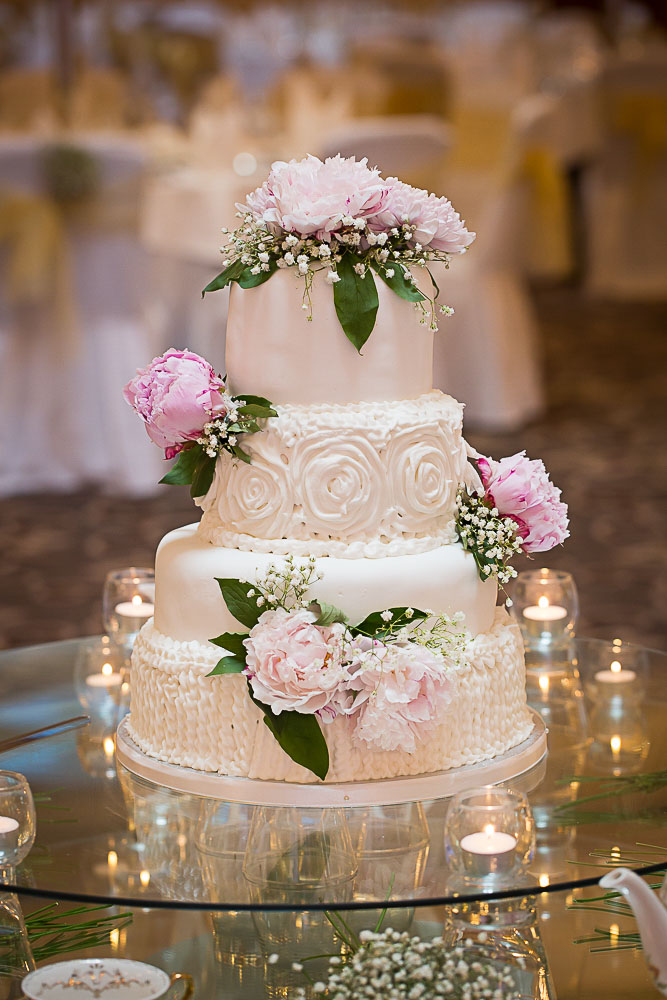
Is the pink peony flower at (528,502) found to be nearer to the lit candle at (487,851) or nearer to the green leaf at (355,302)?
the green leaf at (355,302)

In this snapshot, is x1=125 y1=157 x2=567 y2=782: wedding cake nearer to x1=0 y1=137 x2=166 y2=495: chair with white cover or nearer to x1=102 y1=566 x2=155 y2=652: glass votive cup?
x1=102 y1=566 x2=155 y2=652: glass votive cup

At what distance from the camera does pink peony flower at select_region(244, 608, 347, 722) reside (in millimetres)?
2264

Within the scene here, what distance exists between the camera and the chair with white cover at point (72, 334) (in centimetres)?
675

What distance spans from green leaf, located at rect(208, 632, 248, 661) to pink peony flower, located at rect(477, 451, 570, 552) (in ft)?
1.64

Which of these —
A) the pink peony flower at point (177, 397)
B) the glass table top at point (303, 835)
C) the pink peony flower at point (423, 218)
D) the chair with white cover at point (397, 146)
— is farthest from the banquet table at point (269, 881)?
the chair with white cover at point (397, 146)

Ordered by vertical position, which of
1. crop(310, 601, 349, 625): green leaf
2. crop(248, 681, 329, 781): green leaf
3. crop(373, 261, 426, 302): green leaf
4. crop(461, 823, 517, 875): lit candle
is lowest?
crop(461, 823, 517, 875): lit candle

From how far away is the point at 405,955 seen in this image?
221 centimetres

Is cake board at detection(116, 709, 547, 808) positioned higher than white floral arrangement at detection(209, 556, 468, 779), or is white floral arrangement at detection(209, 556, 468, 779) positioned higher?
white floral arrangement at detection(209, 556, 468, 779)

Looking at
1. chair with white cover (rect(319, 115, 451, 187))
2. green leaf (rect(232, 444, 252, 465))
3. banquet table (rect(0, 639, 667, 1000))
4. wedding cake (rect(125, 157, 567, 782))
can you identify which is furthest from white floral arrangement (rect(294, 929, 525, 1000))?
chair with white cover (rect(319, 115, 451, 187))

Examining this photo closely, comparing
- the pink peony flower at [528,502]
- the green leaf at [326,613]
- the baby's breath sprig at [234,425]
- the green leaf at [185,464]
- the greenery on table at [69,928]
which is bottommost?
the greenery on table at [69,928]

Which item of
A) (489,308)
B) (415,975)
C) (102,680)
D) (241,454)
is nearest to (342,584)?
(241,454)

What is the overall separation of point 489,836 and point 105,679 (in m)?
1.12

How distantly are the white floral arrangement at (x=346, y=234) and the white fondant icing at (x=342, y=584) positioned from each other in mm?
365

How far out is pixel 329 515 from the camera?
2398 mm
